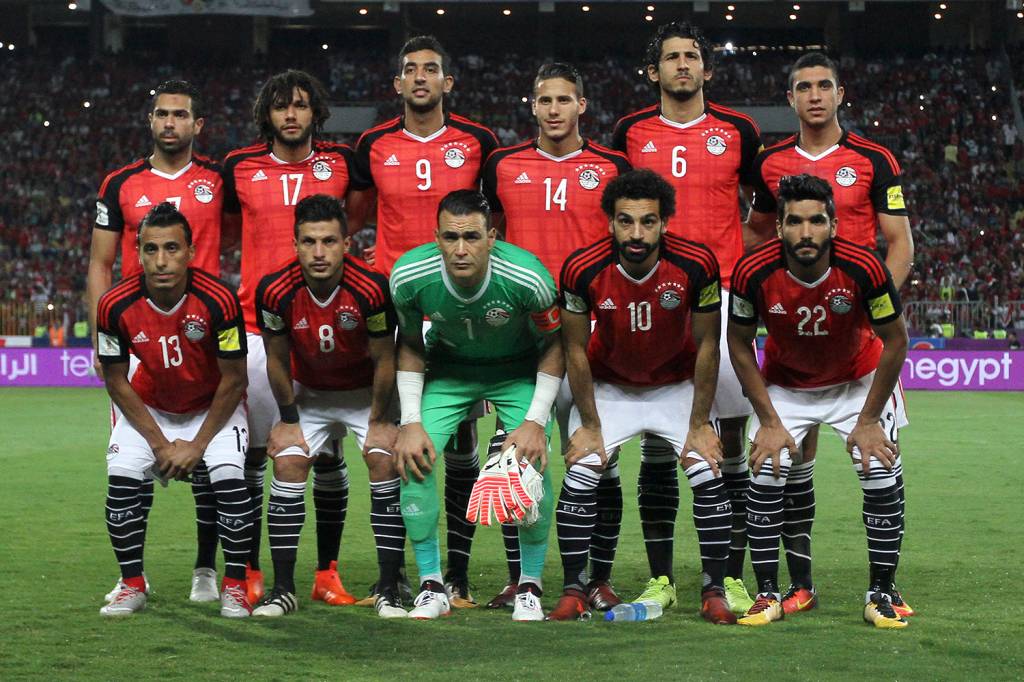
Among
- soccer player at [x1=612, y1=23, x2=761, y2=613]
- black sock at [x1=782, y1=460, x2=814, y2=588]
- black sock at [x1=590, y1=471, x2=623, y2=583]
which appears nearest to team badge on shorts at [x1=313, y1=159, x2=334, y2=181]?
soccer player at [x1=612, y1=23, x2=761, y2=613]

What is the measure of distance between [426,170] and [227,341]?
1312 millimetres

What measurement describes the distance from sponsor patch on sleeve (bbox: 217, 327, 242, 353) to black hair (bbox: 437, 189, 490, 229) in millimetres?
1092

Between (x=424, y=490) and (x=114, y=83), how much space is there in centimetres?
3304

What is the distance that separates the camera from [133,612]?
597 centimetres

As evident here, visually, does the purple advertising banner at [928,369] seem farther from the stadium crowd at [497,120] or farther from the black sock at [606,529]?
the black sock at [606,529]

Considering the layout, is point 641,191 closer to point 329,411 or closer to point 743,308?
point 743,308

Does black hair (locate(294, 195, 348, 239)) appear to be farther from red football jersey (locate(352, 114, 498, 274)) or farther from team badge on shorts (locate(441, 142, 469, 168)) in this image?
team badge on shorts (locate(441, 142, 469, 168))

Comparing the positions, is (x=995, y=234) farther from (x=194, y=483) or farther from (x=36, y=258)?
(x=194, y=483)

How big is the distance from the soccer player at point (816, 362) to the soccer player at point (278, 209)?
203cm

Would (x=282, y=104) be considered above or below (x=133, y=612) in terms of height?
above

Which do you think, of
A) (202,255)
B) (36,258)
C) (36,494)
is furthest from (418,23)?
(202,255)

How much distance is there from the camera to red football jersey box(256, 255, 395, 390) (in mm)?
5941

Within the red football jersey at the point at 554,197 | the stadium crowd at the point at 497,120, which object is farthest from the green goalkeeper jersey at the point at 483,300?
the stadium crowd at the point at 497,120

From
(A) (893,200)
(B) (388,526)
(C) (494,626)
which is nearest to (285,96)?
(B) (388,526)
